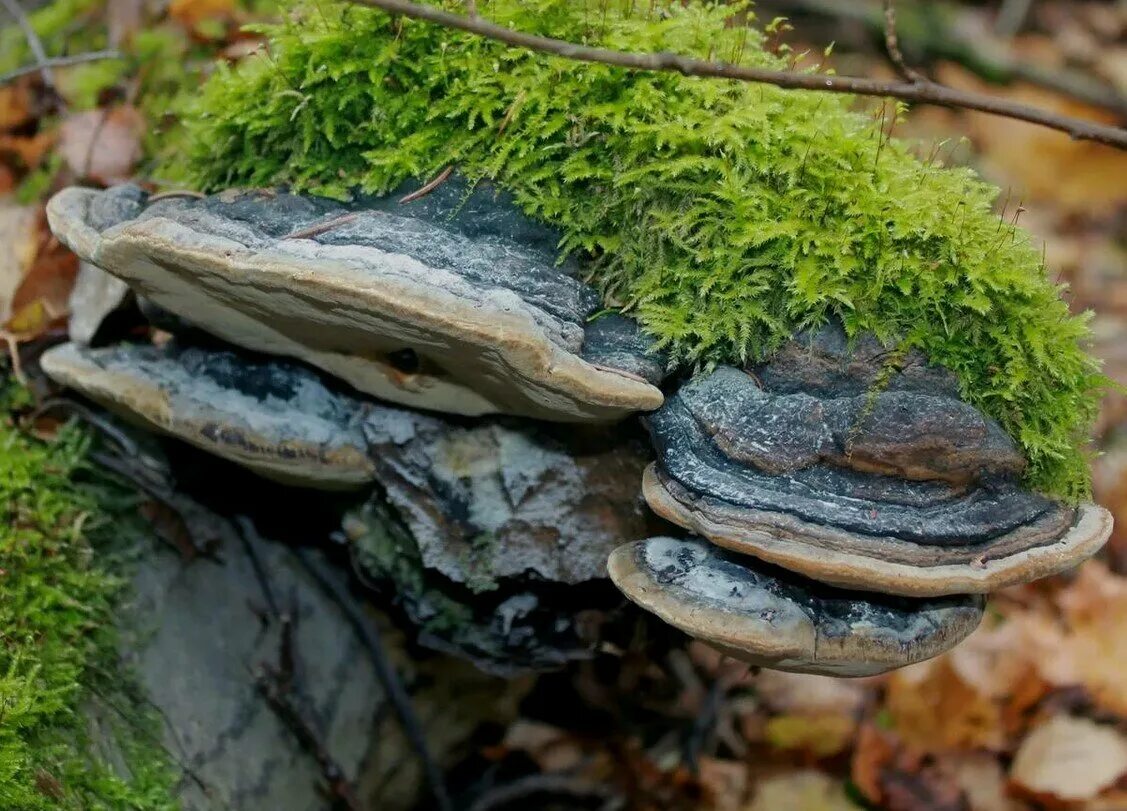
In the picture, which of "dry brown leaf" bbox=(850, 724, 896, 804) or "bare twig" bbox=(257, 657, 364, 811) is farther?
"dry brown leaf" bbox=(850, 724, 896, 804)

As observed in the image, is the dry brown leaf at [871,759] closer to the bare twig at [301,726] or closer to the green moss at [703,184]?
the bare twig at [301,726]

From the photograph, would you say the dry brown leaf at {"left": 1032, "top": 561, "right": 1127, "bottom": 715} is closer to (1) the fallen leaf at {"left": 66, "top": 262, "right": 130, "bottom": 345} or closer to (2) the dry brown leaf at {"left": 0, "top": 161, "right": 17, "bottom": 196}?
(1) the fallen leaf at {"left": 66, "top": 262, "right": 130, "bottom": 345}

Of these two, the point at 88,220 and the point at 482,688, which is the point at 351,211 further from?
the point at 482,688

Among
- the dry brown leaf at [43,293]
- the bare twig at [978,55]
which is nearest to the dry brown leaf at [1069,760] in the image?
the dry brown leaf at [43,293]

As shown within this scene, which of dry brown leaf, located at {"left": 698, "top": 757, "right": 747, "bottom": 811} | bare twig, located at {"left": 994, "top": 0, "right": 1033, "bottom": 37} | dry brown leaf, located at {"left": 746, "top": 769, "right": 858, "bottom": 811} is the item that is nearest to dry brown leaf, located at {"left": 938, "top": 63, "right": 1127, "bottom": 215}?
bare twig, located at {"left": 994, "top": 0, "right": 1033, "bottom": 37}

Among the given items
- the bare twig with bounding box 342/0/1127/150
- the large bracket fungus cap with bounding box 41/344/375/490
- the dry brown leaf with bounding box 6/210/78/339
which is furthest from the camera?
the dry brown leaf with bounding box 6/210/78/339

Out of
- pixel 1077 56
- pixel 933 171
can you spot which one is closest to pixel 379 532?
pixel 933 171
